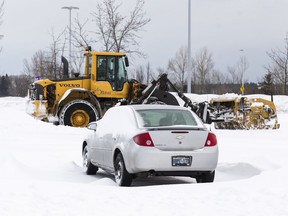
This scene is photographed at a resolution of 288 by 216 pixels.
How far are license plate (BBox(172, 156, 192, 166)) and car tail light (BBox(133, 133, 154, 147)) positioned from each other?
46cm

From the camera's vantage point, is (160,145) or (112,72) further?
(112,72)

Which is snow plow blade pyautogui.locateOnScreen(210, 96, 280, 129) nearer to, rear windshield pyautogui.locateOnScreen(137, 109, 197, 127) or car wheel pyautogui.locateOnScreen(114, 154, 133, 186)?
rear windshield pyautogui.locateOnScreen(137, 109, 197, 127)

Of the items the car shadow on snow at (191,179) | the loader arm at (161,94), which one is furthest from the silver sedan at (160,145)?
the loader arm at (161,94)

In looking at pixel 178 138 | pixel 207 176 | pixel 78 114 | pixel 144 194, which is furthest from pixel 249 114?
pixel 144 194

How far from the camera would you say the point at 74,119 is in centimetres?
2388

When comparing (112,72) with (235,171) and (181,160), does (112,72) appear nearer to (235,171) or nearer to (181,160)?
(235,171)

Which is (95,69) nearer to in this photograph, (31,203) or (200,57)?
(31,203)

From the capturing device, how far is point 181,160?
10031 mm

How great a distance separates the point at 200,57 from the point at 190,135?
67.1 metres

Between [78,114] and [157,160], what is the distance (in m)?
14.3

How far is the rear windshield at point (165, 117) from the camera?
412 inches

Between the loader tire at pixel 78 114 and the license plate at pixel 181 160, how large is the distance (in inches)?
550

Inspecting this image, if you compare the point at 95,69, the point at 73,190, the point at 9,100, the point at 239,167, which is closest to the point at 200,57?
the point at 9,100

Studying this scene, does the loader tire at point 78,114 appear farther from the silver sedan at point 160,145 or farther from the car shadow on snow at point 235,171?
the silver sedan at point 160,145
